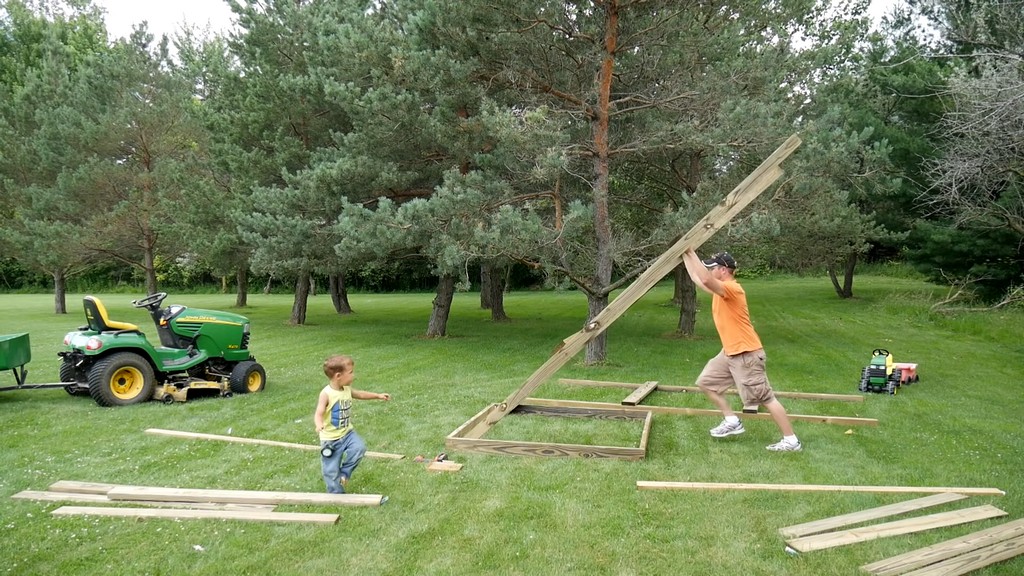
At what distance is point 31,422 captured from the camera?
7.26 m

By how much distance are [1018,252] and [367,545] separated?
20.1 meters

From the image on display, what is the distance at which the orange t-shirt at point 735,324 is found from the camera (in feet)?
19.7

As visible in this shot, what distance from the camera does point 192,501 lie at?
476cm

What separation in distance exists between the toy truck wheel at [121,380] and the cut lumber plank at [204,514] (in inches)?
144

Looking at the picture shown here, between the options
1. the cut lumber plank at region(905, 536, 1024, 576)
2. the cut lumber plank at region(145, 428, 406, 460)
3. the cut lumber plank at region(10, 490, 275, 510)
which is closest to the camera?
the cut lumber plank at region(905, 536, 1024, 576)

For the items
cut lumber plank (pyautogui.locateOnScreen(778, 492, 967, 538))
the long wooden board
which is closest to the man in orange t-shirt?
the long wooden board

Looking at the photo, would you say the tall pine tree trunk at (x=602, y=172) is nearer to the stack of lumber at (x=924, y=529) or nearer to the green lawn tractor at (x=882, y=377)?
the green lawn tractor at (x=882, y=377)

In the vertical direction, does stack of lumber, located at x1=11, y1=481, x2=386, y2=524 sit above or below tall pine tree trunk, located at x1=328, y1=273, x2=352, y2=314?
below

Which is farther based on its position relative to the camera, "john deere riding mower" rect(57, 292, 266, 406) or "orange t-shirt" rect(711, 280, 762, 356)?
"john deere riding mower" rect(57, 292, 266, 406)

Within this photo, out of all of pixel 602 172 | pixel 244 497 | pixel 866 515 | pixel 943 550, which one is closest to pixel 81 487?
pixel 244 497

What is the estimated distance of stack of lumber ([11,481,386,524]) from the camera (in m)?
4.50

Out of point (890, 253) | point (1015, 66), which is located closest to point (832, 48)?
point (1015, 66)

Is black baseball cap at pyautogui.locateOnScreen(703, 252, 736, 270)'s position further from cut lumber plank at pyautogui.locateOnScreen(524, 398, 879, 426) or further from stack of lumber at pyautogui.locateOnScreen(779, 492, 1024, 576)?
stack of lumber at pyautogui.locateOnScreen(779, 492, 1024, 576)

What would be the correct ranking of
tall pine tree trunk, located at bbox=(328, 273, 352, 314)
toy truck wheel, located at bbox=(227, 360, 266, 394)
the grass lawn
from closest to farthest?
1. the grass lawn
2. toy truck wheel, located at bbox=(227, 360, 266, 394)
3. tall pine tree trunk, located at bbox=(328, 273, 352, 314)
